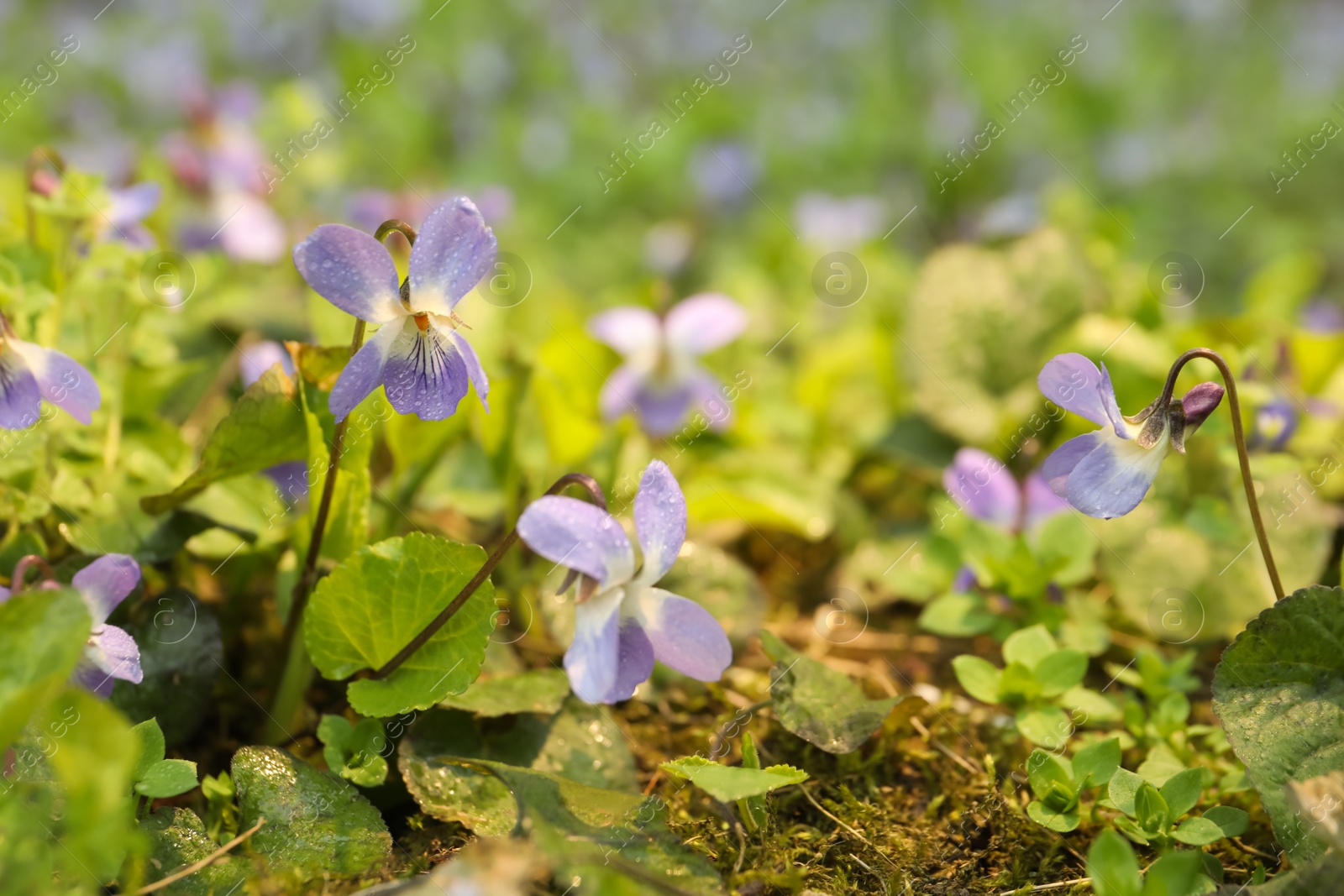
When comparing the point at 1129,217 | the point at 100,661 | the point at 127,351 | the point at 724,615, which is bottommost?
the point at 1129,217

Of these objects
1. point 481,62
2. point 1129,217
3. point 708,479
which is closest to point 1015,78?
point 1129,217

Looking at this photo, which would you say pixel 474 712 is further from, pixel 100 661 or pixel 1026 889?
pixel 1026 889

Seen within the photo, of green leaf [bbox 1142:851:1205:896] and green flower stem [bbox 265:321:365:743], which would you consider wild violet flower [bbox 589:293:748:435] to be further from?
green leaf [bbox 1142:851:1205:896]

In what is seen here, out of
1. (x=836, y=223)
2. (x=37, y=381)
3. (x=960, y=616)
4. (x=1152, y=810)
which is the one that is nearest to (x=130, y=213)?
(x=37, y=381)

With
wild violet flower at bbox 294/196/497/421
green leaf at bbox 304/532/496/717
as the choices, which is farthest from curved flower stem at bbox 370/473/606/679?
wild violet flower at bbox 294/196/497/421

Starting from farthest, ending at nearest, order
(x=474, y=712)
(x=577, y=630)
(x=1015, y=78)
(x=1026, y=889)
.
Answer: (x=1015, y=78) < (x=474, y=712) < (x=1026, y=889) < (x=577, y=630)

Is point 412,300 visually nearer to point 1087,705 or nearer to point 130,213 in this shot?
point 130,213

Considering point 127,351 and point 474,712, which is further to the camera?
point 127,351
